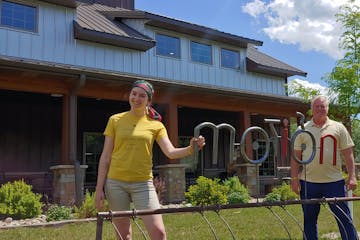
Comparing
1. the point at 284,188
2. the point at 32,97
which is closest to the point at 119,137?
the point at 284,188

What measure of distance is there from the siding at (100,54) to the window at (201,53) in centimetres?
18

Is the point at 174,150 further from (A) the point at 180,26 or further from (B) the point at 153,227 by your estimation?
(A) the point at 180,26

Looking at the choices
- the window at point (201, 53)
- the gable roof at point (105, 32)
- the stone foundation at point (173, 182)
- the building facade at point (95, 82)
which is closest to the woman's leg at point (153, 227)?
the building facade at point (95, 82)

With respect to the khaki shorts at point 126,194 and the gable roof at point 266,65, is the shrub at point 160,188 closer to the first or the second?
the khaki shorts at point 126,194

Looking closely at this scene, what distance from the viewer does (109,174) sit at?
3172 mm

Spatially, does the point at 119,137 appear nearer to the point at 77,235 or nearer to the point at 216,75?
the point at 77,235

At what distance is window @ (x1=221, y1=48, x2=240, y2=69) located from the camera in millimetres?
15359

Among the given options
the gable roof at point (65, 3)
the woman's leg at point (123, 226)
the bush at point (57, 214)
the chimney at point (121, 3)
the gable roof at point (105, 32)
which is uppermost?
the chimney at point (121, 3)

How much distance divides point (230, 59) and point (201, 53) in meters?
1.36

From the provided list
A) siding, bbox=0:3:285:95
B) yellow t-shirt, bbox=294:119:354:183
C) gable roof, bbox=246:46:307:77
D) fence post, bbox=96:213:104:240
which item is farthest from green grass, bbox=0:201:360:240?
gable roof, bbox=246:46:307:77

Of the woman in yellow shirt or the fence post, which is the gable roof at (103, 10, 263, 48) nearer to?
the woman in yellow shirt

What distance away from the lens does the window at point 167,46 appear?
1380 centimetres

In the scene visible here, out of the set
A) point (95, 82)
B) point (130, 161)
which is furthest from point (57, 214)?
point (130, 161)

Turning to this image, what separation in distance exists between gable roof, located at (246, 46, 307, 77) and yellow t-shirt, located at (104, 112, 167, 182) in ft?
43.4
